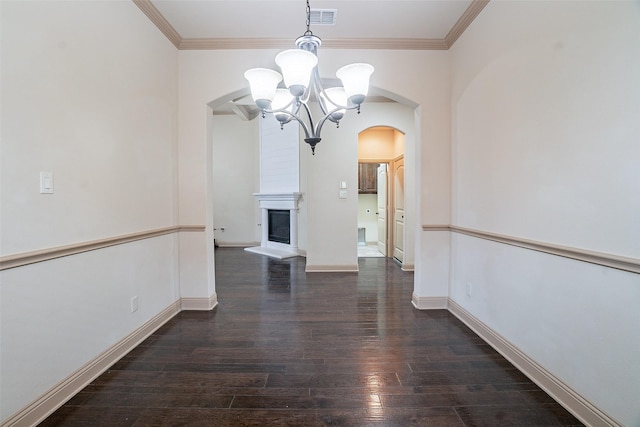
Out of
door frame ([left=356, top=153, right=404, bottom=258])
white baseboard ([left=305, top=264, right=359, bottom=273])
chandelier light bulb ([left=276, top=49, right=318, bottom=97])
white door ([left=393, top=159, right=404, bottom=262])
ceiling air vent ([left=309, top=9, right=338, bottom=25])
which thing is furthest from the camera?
door frame ([left=356, top=153, right=404, bottom=258])

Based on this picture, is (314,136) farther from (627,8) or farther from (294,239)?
(294,239)

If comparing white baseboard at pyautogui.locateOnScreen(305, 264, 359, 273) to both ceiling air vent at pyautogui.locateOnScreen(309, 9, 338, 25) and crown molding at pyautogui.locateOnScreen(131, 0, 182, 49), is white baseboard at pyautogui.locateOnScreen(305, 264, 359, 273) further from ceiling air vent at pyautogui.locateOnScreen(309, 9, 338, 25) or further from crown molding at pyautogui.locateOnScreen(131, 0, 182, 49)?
crown molding at pyautogui.locateOnScreen(131, 0, 182, 49)

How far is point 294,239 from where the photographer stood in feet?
20.0

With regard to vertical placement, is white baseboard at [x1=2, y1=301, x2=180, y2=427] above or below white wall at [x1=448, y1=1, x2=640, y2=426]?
below

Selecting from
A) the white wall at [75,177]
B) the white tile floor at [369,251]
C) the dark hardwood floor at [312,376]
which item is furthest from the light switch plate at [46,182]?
the white tile floor at [369,251]

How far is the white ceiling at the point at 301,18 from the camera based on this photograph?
2.31 metres

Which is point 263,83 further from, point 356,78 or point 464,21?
point 464,21

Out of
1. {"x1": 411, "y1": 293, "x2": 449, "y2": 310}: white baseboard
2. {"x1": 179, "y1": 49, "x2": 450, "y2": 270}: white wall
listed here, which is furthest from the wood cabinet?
{"x1": 411, "y1": 293, "x2": 449, "y2": 310}: white baseboard

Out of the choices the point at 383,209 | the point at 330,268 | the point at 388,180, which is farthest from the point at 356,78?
the point at 383,209

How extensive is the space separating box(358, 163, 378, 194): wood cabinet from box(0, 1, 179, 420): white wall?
5.27 m

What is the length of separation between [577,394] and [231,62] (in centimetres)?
384

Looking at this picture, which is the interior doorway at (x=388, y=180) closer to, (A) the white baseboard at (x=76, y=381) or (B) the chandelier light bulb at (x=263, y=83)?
(B) the chandelier light bulb at (x=263, y=83)

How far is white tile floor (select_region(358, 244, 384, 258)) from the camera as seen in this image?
589cm

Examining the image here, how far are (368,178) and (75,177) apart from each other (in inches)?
244
